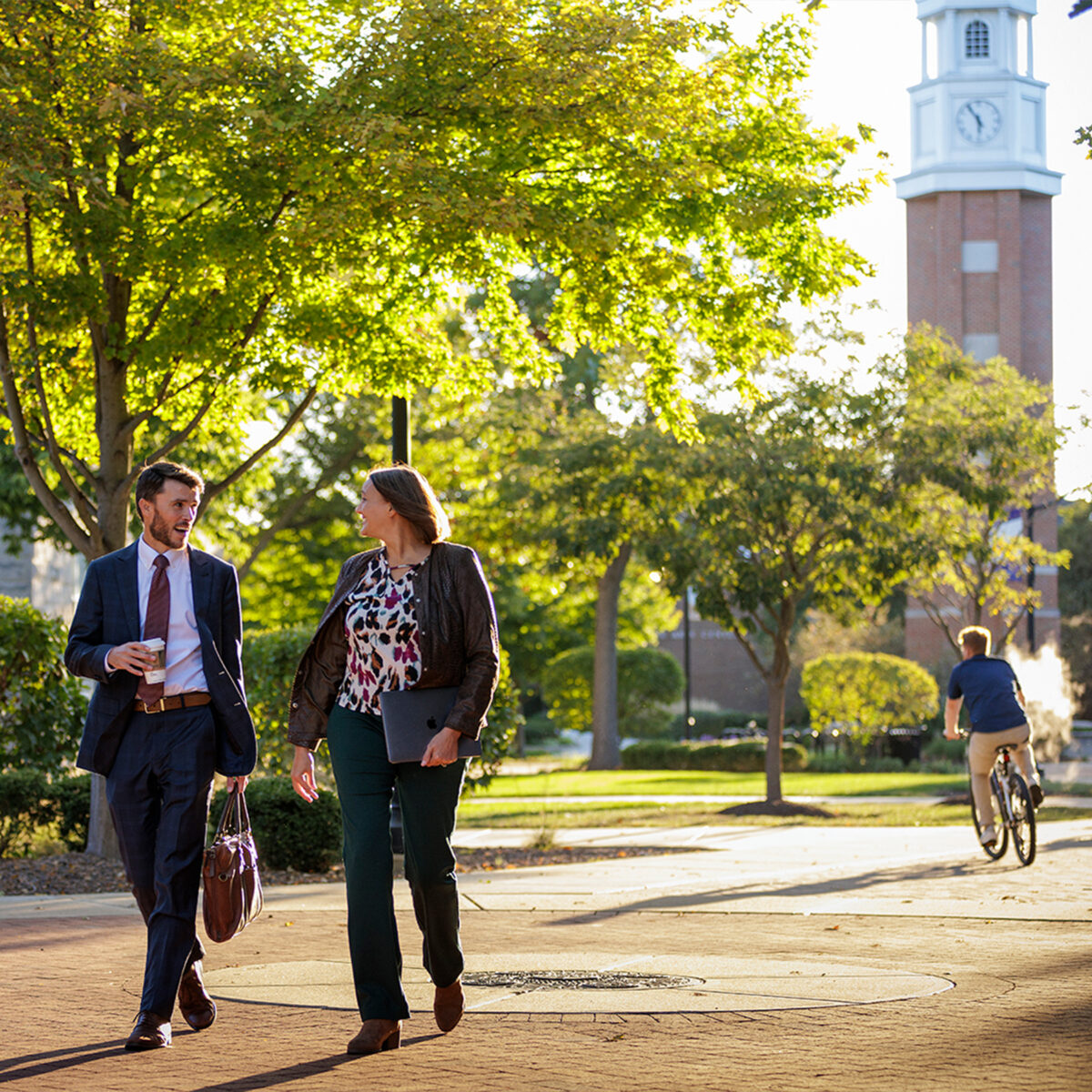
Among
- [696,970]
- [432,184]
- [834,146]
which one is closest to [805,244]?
[834,146]

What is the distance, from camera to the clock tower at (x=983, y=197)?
57.9 metres

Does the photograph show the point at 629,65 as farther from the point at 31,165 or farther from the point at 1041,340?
the point at 1041,340

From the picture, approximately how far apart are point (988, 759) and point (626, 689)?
31747 mm

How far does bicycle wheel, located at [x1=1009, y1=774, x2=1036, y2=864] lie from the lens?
38.0 ft

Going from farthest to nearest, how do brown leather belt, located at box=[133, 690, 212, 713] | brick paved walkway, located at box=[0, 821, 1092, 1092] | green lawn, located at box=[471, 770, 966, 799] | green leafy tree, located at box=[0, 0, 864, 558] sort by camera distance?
green lawn, located at box=[471, 770, 966, 799]
green leafy tree, located at box=[0, 0, 864, 558]
brown leather belt, located at box=[133, 690, 212, 713]
brick paved walkway, located at box=[0, 821, 1092, 1092]

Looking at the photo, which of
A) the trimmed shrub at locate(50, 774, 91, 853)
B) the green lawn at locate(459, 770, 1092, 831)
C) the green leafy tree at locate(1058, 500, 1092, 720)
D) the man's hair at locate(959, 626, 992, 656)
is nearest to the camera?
the man's hair at locate(959, 626, 992, 656)

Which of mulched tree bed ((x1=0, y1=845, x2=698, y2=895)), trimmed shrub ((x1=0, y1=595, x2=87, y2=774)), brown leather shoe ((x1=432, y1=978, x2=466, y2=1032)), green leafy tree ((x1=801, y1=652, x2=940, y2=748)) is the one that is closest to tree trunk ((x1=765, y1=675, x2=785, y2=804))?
mulched tree bed ((x1=0, y1=845, x2=698, y2=895))

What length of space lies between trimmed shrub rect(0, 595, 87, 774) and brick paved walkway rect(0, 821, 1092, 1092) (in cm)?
385

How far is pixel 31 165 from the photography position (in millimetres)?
9656

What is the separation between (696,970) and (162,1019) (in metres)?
2.43

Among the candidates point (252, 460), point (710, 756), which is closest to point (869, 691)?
point (710, 756)

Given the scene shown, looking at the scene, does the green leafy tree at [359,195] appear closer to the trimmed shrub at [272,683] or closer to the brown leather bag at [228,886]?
the trimmed shrub at [272,683]

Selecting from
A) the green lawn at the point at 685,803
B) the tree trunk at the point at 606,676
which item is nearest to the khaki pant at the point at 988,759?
the green lawn at the point at 685,803

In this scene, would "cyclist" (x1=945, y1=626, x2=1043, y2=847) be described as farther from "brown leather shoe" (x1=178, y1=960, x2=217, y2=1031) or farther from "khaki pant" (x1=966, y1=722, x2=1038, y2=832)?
"brown leather shoe" (x1=178, y1=960, x2=217, y2=1031)
